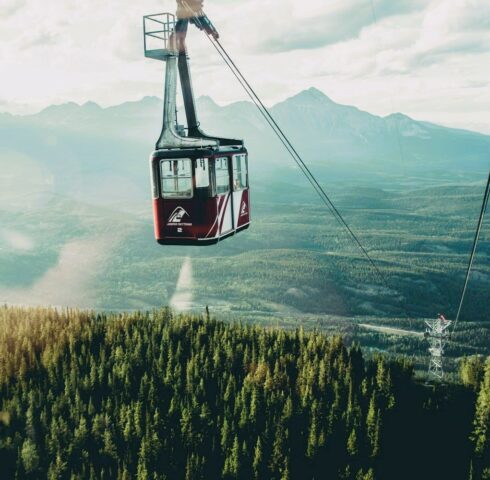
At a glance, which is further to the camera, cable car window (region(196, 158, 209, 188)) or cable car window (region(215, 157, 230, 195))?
cable car window (region(215, 157, 230, 195))

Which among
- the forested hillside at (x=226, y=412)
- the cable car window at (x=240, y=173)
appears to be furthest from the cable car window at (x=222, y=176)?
the forested hillside at (x=226, y=412)

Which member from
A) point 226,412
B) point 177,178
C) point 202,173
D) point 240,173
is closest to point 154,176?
point 177,178

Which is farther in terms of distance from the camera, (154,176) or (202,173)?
(154,176)

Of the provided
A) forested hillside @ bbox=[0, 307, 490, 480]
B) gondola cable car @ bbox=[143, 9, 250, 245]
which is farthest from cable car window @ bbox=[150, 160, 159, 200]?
forested hillside @ bbox=[0, 307, 490, 480]

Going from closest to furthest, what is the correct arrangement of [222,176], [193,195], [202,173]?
1. [202,173]
2. [193,195]
3. [222,176]

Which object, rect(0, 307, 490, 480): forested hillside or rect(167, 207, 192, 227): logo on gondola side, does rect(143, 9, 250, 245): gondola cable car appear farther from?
rect(0, 307, 490, 480): forested hillside

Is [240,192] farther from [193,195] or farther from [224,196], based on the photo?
[193,195]

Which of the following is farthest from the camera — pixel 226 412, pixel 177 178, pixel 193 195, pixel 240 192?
pixel 226 412

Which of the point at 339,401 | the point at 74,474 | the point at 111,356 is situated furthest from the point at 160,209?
the point at 111,356
